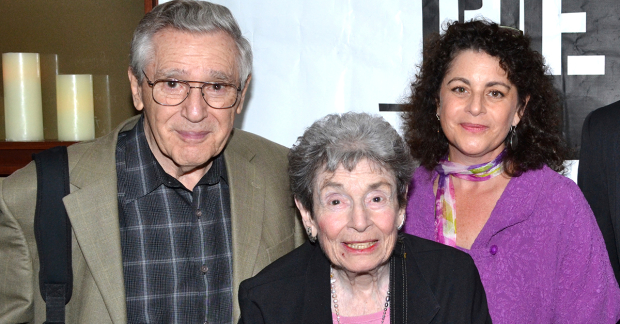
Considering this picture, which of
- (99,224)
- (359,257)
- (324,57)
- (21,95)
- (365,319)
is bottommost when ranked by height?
(365,319)

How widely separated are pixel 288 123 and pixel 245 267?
3.78 ft

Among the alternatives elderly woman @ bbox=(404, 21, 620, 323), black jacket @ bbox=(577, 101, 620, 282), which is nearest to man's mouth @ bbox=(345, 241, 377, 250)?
elderly woman @ bbox=(404, 21, 620, 323)

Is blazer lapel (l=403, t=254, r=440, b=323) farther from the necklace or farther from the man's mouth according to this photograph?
the man's mouth

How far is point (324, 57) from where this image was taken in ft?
9.75

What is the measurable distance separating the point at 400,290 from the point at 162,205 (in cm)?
88

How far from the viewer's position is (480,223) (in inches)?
90.1

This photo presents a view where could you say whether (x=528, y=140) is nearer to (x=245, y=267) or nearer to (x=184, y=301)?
(x=245, y=267)

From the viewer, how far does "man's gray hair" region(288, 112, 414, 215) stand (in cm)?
189

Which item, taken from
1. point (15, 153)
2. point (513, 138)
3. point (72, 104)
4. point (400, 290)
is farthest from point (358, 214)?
point (15, 153)

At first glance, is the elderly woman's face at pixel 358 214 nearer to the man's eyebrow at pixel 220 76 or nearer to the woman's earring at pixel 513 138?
the man's eyebrow at pixel 220 76

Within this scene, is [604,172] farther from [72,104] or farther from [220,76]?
[72,104]

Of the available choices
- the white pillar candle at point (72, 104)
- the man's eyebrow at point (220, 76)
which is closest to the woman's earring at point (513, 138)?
the man's eyebrow at point (220, 76)

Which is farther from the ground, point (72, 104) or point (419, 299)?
point (72, 104)

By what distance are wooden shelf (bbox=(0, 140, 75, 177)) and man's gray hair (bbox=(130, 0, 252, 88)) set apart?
829 mm
